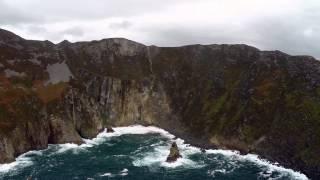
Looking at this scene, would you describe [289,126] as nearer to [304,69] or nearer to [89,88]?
[304,69]

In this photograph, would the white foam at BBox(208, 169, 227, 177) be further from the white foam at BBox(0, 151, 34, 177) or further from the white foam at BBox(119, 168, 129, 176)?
the white foam at BBox(0, 151, 34, 177)

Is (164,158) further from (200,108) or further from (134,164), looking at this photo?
(200,108)

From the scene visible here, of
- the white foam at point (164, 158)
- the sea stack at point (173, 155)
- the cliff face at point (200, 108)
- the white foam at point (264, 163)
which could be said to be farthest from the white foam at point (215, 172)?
the cliff face at point (200, 108)

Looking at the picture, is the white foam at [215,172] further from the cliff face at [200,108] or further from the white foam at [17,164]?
the white foam at [17,164]

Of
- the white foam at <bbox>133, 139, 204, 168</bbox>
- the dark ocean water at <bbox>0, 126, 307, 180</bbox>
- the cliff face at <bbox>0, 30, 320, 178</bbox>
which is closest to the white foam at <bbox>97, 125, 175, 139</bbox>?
the cliff face at <bbox>0, 30, 320, 178</bbox>

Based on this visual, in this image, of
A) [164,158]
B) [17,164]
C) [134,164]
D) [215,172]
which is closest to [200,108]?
[164,158]

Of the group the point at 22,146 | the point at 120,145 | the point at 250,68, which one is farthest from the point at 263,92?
the point at 22,146
